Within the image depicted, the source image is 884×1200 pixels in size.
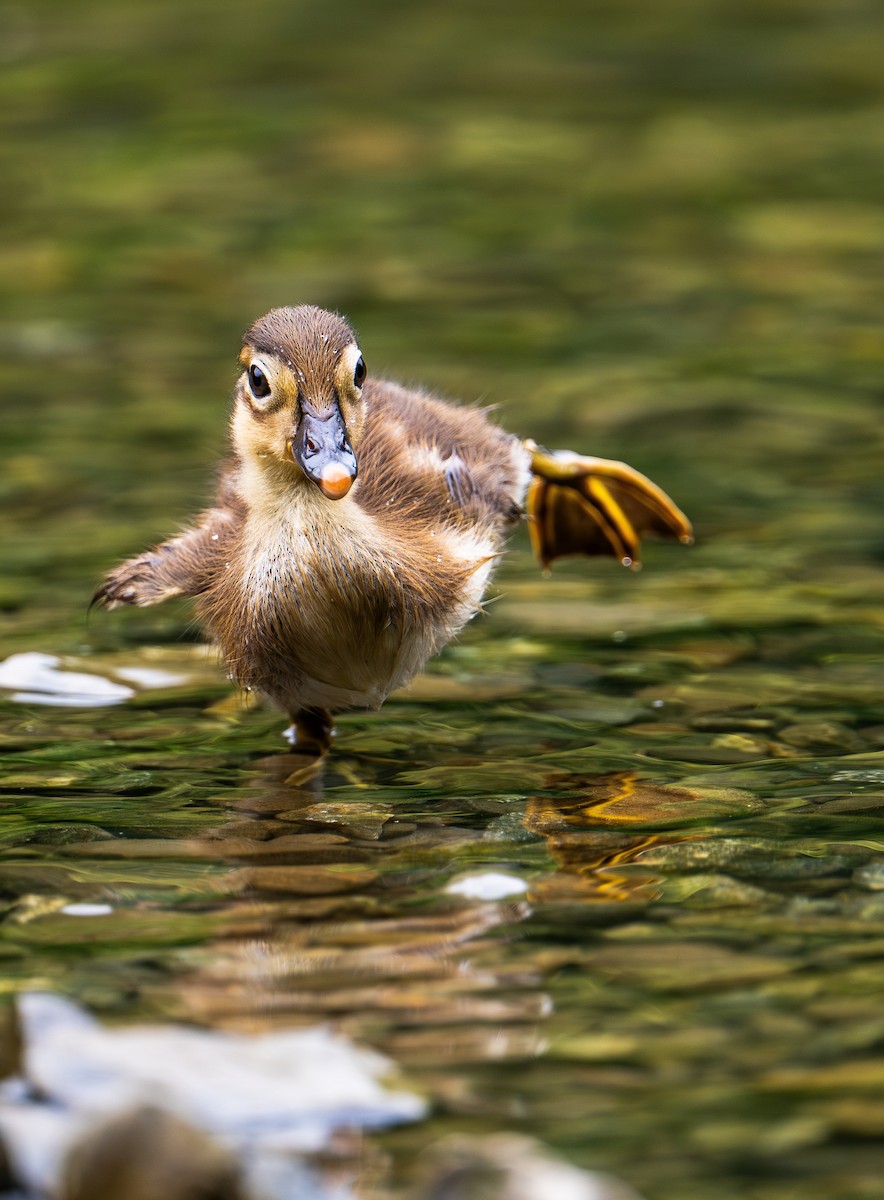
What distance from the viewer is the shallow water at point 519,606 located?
13.0 ft

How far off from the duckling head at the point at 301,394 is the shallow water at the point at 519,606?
915 millimetres

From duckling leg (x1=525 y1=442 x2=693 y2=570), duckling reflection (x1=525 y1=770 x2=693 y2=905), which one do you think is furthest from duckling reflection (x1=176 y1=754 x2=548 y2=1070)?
duckling leg (x1=525 y1=442 x2=693 y2=570)

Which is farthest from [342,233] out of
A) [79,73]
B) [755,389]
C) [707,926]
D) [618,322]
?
[707,926]

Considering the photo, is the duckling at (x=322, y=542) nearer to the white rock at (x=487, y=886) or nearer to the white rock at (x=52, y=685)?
the white rock at (x=52, y=685)

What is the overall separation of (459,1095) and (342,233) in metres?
A: 8.82

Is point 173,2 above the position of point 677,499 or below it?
above

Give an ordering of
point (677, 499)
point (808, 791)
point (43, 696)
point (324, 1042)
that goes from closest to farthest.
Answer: point (324, 1042), point (808, 791), point (43, 696), point (677, 499)

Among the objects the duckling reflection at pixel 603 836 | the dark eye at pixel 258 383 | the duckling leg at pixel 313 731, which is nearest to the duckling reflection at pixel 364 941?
the duckling reflection at pixel 603 836

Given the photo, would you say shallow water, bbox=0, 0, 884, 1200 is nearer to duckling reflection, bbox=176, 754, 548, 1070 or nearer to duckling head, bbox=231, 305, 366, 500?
duckling reflection, bbox=176, 754, 548, 1070

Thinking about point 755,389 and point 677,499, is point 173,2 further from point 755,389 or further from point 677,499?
point 677,499

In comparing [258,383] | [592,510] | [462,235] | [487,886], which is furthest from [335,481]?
[462,235]

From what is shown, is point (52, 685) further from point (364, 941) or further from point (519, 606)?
point (364, 941)

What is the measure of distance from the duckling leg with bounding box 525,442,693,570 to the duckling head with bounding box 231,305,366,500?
1619 mm

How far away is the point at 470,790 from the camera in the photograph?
213 inches
